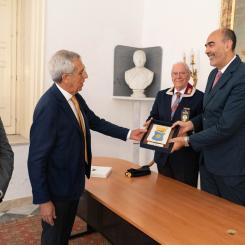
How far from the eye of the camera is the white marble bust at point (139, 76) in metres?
4.32

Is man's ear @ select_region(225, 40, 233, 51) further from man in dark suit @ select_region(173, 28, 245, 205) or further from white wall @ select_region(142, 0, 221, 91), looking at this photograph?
white wall @ select_region(142, 0, 221, 91)

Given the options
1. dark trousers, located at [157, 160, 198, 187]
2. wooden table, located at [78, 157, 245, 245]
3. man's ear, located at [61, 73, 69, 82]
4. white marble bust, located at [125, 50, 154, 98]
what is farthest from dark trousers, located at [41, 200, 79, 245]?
white marble bust, located at [125, 50, 154, 98]

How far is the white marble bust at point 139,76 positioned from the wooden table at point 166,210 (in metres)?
1.91

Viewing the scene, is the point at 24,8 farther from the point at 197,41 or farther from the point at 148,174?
the point at 148,174

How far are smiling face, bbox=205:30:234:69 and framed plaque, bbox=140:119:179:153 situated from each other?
2.16 feet

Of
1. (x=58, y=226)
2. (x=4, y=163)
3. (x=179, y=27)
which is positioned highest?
(x=179, y=27)

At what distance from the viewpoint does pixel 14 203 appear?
3.72 metres

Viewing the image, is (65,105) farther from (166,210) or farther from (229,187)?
(229,187)

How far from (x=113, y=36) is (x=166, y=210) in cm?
311

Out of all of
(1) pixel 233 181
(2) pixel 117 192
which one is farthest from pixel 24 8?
(1) pixel 233 181

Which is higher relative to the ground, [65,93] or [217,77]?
[217,77]

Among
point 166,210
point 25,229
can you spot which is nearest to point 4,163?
point 166,210

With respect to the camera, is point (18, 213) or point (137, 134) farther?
point (18, 213)

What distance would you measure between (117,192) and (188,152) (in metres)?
0.93
